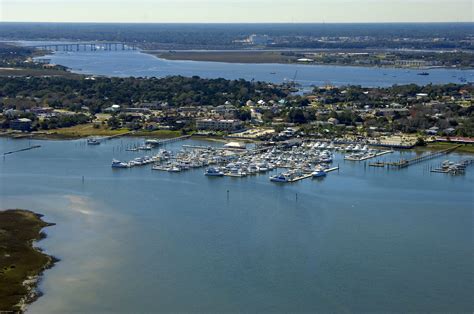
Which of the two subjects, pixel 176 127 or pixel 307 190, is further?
pixel 176 127

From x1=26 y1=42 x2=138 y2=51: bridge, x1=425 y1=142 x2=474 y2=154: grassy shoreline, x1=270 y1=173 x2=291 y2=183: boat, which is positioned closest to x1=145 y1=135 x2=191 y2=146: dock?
x1=270 y1=173 x2=291 y2=183: boat

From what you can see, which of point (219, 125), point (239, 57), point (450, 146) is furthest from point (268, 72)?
point (450, 146)

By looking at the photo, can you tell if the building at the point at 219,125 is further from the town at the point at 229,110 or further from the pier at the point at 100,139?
the pier at the point at 100,139

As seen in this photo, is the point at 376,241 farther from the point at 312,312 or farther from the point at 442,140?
the point at 442,140

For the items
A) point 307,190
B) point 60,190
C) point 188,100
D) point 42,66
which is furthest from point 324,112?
point 42,66

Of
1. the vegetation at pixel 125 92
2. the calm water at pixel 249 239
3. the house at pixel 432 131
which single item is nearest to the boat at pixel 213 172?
the calm water at pixel 249 239
